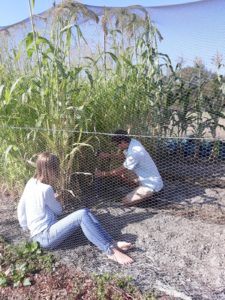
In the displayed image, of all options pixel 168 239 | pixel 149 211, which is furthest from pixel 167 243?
pixel 149 211

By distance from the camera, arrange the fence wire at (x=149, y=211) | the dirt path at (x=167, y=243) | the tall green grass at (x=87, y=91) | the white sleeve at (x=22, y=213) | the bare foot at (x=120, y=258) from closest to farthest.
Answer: the dirt path at (x=167, y=243), the fence wire at (x=149, y=211), the bare foot at (x=120, y=258), the white sleeve at (x=22, y=213), the tall green grass at (x=87, y=91)

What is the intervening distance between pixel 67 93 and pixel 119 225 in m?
1.18

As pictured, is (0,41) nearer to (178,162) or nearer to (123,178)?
(123,178)

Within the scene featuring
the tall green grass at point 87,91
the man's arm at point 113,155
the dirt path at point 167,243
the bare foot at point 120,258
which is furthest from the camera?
the man's arm at point 113,155

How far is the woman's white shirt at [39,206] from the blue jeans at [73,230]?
6cm

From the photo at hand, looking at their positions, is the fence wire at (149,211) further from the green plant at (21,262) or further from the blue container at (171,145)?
the green plant at (21,262)

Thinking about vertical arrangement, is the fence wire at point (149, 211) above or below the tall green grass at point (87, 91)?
below

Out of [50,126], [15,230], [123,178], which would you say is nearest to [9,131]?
[50,126]

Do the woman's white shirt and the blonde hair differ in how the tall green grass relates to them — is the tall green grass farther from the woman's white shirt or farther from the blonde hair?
the woman's white shirt

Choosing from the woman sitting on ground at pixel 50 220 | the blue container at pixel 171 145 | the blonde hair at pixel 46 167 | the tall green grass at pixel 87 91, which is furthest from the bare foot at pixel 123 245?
the blue container at pixel 171 145

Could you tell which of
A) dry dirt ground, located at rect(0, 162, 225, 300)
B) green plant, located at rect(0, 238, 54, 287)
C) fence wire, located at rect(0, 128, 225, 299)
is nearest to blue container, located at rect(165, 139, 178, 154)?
fence wire, located at rect(0, 128, 225, 299)

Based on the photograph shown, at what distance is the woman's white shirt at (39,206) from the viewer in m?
2.95

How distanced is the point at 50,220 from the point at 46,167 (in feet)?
1.30

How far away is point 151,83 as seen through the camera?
4.81 meters
